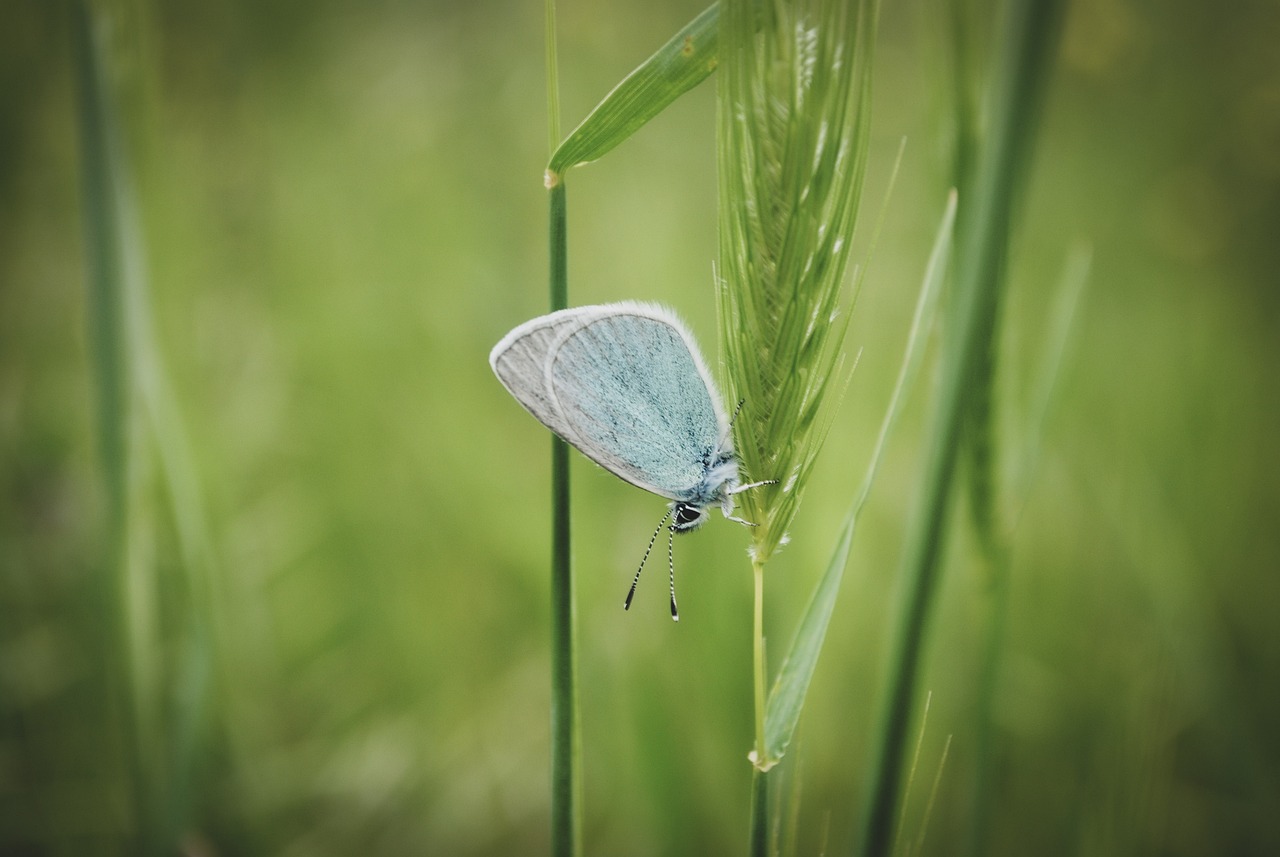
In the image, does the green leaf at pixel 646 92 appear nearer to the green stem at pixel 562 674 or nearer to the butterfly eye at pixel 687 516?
the green stem at pixel 562 674

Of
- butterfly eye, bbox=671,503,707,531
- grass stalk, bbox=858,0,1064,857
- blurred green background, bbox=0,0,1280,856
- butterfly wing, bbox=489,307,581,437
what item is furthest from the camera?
blurred green background, bbox=0,0,1280,856

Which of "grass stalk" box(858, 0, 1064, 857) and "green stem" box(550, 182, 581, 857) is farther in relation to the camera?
"green stem" box(550, 182, 581, 857)

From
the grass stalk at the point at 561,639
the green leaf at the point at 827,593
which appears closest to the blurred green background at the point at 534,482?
the green leaf at the point at 827,593

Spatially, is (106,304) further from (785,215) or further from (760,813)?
(760,813)

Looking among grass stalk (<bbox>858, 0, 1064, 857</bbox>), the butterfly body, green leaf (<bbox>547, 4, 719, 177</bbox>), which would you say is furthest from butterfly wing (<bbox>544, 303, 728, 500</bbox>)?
grass stalk (<bbox>858, 0, 1064, 857</bbox>)

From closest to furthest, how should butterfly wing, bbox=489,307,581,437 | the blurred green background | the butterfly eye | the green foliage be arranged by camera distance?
1. the green foliage
2. butterfly wing, bbox=489,307,581,437
3. the butterfly eye
4. the blurred green background

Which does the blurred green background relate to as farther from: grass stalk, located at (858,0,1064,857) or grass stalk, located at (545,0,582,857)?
grass stalk, located at (545,0,582,857)
